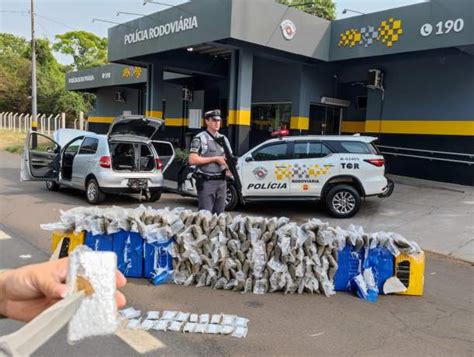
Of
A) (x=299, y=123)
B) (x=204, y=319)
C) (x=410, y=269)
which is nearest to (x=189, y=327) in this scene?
(x=204, y=319)

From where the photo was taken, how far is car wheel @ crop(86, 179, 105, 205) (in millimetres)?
9781

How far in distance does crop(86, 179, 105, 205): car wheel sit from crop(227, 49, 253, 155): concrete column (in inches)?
189

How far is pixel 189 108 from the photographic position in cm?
2062

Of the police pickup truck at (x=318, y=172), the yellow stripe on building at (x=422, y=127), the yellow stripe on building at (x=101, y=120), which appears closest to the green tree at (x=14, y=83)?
the yellow stripe on building at (x=101, y=120)

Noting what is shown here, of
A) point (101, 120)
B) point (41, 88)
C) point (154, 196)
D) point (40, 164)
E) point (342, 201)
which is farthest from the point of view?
point (41, 88)

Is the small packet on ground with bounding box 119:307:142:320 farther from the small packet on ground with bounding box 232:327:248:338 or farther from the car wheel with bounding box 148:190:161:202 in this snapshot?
the car wheel with bounding box 148:190:161:202

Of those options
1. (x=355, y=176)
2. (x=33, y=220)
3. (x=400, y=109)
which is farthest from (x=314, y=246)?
(x=400, y=109)

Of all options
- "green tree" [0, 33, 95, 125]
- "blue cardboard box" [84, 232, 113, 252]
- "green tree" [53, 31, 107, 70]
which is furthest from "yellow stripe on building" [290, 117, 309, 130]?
"green tree" [53, 31, 107, 70]

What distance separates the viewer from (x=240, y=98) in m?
13.1

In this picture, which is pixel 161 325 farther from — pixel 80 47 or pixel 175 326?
A: pixel 80 47

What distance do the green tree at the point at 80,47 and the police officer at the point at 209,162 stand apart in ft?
193

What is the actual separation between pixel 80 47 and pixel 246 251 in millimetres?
63919

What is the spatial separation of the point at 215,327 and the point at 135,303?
0.97 meters

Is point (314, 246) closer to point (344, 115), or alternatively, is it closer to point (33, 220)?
point (33, 220)
